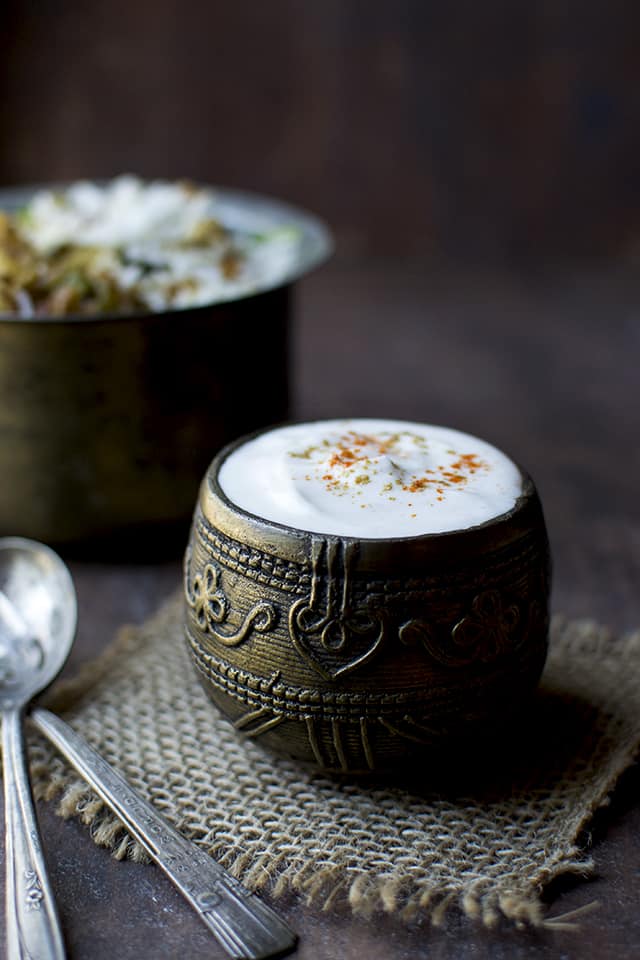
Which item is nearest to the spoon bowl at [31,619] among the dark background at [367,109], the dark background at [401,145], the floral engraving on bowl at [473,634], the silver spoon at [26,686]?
the silver spoon at [26,686]

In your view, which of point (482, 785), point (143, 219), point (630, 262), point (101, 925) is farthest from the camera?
point (630, 262)

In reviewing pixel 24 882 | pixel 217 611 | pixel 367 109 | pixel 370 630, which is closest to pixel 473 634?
pixel 370 630

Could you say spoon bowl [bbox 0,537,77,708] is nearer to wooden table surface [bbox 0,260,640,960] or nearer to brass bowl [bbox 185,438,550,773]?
wooden table surface [bbox 0,260,640,960]

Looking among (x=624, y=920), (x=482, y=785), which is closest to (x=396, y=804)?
(x=482, y=785)

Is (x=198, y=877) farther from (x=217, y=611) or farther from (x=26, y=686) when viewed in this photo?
(x=26, y=686)

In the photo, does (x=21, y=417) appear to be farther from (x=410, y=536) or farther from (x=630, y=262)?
(x=630, y=262)

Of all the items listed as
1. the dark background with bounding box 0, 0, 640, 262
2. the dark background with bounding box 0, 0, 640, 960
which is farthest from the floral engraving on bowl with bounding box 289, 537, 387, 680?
the dark background with bounding box 0, 0, 640, 262

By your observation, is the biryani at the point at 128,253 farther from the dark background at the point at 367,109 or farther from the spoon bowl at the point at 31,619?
the dark background at the point at 367,109
